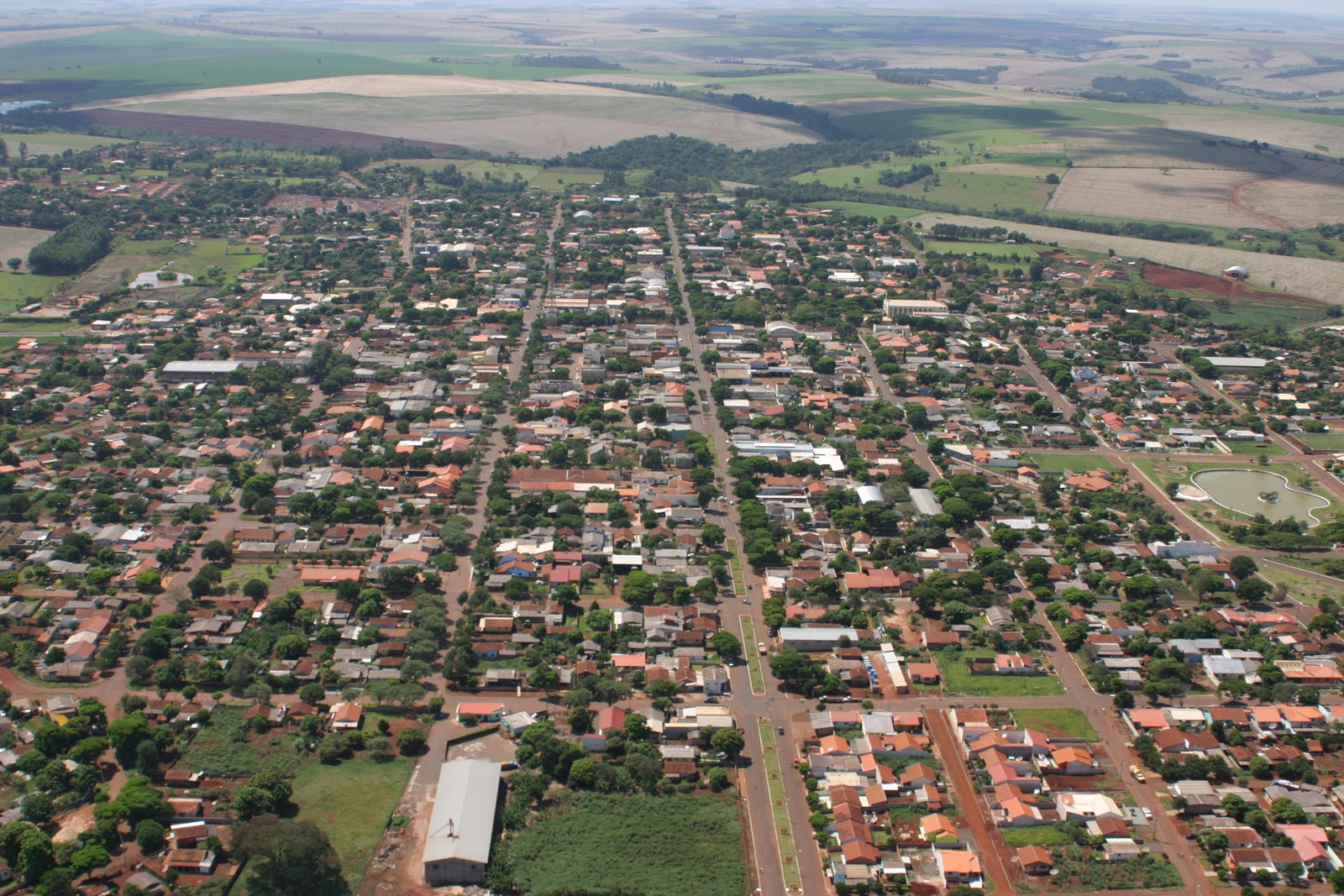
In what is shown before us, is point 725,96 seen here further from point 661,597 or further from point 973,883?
point 973,883

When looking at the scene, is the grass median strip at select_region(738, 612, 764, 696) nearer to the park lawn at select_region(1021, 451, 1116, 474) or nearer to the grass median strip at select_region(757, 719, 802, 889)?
the grass median strip at select_region(757, 719, 802, 889)

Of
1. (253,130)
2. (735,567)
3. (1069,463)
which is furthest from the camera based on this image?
(253,130)

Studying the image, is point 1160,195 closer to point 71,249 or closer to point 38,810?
point 71,249

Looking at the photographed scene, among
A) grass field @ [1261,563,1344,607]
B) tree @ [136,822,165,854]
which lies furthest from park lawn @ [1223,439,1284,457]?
tree @ [136,822,165,854]

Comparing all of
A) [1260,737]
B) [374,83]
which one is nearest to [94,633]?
[1260,737]

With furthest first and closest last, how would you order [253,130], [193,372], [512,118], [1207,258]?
[512,118] < [253,130] < [1207,258] < [193,372]

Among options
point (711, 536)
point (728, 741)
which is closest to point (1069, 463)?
point (711, 536)

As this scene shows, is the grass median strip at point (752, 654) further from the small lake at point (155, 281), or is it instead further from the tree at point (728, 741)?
the small lake at point (155, 281)
